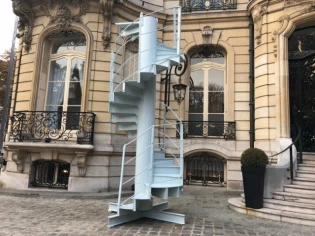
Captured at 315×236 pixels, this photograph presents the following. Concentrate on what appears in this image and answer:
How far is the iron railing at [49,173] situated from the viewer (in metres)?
8.48

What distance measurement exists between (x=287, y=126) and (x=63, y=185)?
22.8 feet

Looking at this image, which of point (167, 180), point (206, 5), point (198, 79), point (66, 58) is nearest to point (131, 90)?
point (167, 180)

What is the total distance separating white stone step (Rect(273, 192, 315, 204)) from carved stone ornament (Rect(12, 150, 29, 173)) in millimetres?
7219

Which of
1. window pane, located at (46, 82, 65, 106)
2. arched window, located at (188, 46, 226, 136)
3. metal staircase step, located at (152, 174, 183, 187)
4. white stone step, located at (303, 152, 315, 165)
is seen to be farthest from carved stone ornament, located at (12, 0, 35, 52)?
white stone step, located at (303, 152, 315, 165)

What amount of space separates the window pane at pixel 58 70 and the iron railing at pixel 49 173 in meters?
2.90

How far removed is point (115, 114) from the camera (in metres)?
5.75

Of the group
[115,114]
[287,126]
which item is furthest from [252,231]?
[287,126]

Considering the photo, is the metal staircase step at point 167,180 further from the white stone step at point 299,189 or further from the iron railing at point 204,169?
the iron railing at point 204,169

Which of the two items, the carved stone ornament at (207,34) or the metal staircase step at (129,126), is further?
the carved stone ornament at (207,34)

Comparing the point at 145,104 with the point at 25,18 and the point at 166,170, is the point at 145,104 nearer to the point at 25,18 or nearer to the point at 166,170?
the point at 166,170

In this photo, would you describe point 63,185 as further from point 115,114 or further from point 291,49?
point 291,49

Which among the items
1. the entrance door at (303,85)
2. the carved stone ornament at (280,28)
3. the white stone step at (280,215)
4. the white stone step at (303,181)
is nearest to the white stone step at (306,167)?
the white stone step at (303,181)

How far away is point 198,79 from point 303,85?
3.53m

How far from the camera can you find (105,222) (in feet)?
16.6
